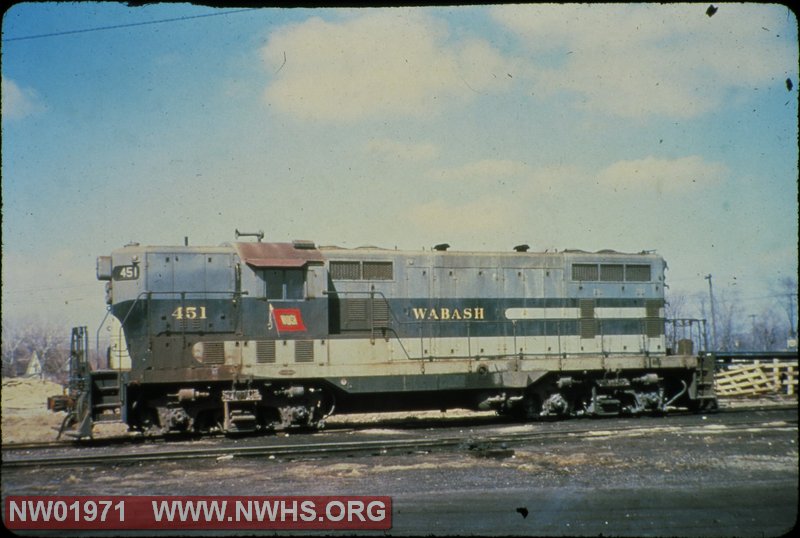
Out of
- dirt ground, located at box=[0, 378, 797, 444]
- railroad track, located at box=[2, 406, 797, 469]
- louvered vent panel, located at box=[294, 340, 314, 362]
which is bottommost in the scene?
dirt ground, located at box=[0, 378, 797, 444]

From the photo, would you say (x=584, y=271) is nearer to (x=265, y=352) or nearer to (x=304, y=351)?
(x=304, y=351)

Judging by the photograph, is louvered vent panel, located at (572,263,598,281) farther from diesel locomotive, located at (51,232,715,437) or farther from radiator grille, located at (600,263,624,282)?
radiator grille, located at (600,263,624,282)

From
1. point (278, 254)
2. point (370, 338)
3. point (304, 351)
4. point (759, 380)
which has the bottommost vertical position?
point (759, 380)

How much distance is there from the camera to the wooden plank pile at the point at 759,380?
20828mm

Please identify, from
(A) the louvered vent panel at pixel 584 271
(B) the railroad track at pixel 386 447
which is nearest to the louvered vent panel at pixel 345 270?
(B) the railroad track at pixel 386 447

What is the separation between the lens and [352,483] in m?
7.72

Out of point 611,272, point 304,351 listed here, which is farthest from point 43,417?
point 611,272

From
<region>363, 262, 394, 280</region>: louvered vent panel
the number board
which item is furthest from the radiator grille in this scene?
the number board

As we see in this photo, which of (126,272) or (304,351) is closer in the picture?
(126,272)

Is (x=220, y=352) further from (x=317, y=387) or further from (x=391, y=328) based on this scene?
(x=391, y=328)

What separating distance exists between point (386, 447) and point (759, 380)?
16720 millimetres

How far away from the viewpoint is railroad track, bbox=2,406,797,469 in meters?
9.59
